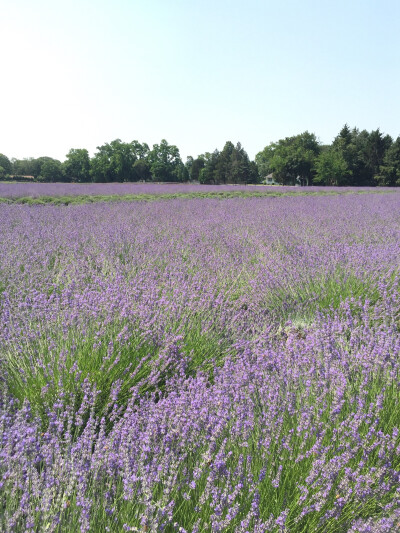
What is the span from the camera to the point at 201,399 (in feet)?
5.41

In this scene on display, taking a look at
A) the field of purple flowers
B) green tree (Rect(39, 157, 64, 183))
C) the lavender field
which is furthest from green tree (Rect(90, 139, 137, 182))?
the field of purple flowers

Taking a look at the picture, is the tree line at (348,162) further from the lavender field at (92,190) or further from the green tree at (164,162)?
the lavender field at (92,190)

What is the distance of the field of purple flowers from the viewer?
3.98ft

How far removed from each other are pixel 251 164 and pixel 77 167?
23.6m

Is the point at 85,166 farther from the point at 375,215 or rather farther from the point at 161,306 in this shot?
the point at 161,306

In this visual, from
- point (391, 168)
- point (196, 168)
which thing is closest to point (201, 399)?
point (391, 168)

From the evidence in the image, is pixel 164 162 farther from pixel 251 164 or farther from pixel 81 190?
pixel 81 190

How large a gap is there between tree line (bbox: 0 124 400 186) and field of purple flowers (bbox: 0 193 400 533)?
133ft

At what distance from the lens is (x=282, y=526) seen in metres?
1.15

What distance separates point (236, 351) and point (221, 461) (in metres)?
1.56

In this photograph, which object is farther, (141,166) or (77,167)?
(77,167)

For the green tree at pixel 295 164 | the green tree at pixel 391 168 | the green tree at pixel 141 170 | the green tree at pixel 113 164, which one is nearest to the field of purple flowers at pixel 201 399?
the green tree at pixel 391 168

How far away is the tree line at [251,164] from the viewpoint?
4203 cm

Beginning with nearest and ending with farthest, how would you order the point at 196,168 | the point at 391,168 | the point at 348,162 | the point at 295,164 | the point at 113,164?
the point at 391,168, the point at 348,162, the point at 295,164, the point at 113,164, the point at 196,168
